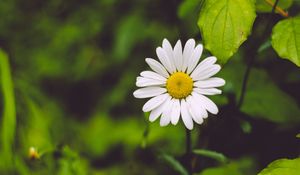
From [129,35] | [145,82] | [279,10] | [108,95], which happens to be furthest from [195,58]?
[108,95]

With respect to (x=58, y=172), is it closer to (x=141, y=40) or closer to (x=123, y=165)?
(x=123, y=165)

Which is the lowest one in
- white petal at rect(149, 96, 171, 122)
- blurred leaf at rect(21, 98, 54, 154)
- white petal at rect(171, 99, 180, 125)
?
blurred leaf at rect(21, 98, 54, 154)

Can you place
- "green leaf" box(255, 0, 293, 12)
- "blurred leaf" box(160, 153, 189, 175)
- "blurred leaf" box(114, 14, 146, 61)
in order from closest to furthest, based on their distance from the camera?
"green leaf" box(255, 0, 293, 12)
"blurred leaf" box(160, 153, 189, 175)
"blurred leaf" box(114, 14, 146, 61)

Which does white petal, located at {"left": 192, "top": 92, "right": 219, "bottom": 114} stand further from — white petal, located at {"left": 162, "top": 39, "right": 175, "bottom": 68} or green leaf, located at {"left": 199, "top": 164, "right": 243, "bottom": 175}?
green leaf, located at {"left": 199, "top": 164, "right": 243, "bottom": 175}

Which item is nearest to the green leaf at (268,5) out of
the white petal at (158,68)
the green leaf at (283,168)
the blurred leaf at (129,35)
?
the white petal at (158,68)

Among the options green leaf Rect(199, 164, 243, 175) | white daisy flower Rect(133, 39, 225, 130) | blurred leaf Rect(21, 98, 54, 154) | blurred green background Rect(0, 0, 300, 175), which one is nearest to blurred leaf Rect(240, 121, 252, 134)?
blurred green background Rect(0, 0, 300, 175)

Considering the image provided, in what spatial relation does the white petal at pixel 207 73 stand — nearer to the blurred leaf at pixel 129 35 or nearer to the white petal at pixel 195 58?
the white petal at pixel 195 58
